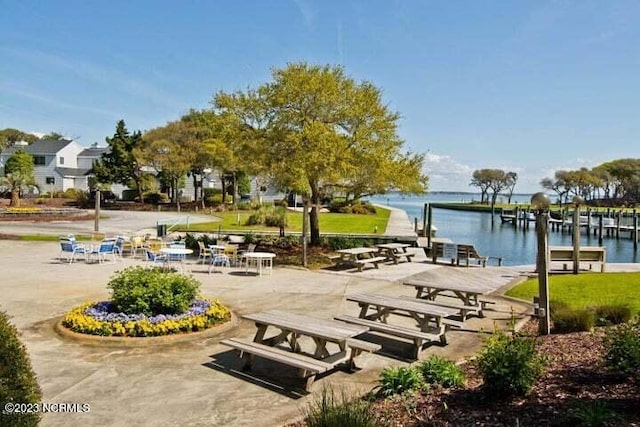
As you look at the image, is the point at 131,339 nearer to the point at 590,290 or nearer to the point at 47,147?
the point at 590,290

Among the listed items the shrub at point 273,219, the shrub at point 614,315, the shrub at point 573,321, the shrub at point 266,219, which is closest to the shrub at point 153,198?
the shrub at point 266,219

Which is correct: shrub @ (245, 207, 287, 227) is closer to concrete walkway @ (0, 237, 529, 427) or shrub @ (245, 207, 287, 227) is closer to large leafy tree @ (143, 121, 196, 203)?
large leafy tree @ (143, 121, 196, 203)

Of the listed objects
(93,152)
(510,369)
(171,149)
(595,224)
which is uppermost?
(93,152)

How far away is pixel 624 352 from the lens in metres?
4.95

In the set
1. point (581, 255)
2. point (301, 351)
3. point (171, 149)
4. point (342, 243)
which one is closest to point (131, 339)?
point (301, 351)

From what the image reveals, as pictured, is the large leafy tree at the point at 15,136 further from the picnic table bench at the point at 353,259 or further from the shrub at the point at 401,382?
the shrub at the point at 401,382

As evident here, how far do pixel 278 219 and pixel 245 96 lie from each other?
17.6 metres

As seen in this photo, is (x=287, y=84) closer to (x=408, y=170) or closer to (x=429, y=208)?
(x=408, y=170)

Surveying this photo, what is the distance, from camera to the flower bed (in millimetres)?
7910

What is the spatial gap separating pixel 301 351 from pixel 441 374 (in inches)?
97.8

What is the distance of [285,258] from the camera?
18.0 meters

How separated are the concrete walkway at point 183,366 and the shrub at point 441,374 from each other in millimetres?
831

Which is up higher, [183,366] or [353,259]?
[353,259]

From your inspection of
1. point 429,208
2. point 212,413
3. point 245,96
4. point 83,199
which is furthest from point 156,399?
point 83,199
